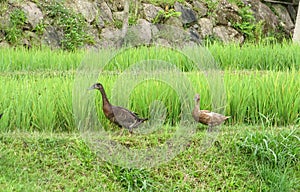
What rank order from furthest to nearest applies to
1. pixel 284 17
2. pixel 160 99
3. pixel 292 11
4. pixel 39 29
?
pixel 292 11
pixel 284 17
pixel 39 29
pixel 160 99

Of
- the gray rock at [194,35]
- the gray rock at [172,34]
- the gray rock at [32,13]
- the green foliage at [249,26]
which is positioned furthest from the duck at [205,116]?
the green foliage at [249,26]

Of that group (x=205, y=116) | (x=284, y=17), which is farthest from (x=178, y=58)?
(x=284, y=17)

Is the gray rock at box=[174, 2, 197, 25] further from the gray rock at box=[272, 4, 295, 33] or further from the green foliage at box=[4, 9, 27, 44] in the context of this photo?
the green foliage at box=[4, 9, 27, 44]

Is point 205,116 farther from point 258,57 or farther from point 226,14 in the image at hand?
point 226,14

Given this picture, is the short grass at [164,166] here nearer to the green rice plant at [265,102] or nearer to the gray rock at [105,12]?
the green rice plant at [265,102]

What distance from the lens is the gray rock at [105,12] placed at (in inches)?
361

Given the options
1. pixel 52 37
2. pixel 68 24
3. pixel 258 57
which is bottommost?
pixel 258 57

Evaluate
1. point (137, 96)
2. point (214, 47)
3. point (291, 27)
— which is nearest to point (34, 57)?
point (214, 47)

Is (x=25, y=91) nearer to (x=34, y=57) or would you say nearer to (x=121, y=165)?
(x=121, y=165)

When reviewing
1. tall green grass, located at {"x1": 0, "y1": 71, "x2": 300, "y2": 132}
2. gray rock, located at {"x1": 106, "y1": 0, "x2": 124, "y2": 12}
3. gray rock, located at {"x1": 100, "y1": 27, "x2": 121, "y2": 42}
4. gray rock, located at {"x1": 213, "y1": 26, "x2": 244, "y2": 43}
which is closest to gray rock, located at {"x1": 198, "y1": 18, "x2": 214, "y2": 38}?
gray rock, located at {"x1": 213, "y1": 26, "x2": 244, "y2": 43}

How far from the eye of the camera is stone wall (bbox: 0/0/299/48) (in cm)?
805

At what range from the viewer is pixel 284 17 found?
38.2 feet

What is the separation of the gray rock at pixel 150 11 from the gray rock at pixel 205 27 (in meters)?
0.97

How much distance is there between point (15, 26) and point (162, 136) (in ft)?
17.5
